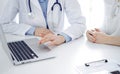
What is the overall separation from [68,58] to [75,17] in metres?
0.47

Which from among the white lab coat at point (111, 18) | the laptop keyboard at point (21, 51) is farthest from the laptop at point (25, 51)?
the white lab coat at point (111, 18)

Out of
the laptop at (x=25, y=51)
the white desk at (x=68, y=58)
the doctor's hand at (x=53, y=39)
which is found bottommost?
the white desk at (x=68, y=58)

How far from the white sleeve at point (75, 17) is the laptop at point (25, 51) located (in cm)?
29

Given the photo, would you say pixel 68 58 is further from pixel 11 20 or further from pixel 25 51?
pixel 11 20

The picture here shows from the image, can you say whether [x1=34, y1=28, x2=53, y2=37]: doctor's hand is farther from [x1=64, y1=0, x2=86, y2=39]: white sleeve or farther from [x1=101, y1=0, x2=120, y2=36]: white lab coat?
[x1=101, y1=0, x2=120, y2=36]: white lab coat

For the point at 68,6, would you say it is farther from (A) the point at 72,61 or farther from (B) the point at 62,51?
(A) the point at 72,61

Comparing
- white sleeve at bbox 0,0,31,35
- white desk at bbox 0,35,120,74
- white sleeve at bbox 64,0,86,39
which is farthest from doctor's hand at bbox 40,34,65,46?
white sleeve at bbox 0,0,31,35

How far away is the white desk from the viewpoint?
0.94 meters

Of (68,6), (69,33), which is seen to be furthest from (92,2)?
(69,33)

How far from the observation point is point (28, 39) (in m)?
1.32

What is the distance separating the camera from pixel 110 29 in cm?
136

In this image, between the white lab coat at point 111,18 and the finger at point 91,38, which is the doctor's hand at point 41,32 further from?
the white lab coat at point 111,18

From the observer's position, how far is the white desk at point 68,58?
37.1 inches

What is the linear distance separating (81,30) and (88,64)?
0.44 meters
